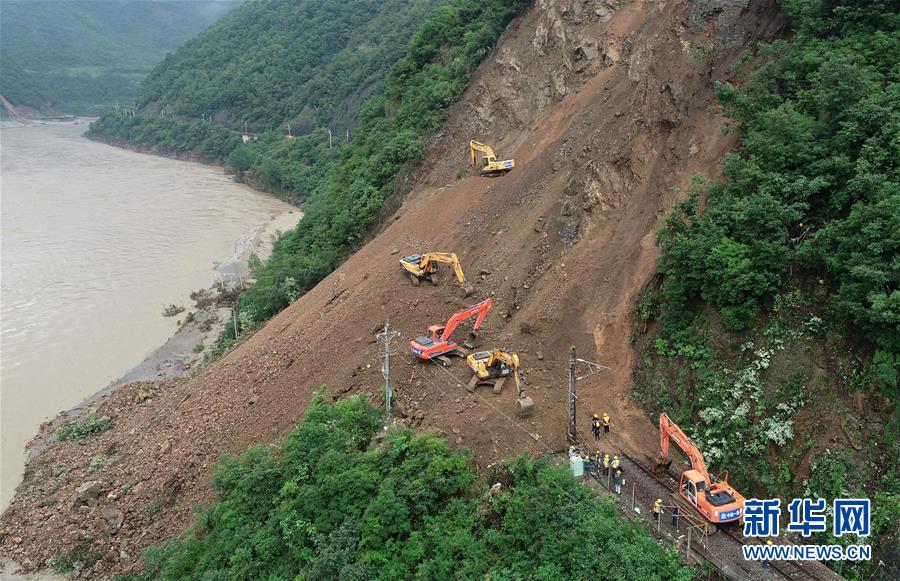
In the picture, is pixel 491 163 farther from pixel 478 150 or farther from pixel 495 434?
pixel 495 434

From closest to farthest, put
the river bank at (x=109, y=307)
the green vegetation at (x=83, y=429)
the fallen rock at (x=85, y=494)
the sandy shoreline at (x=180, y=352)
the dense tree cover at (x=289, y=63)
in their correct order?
1. the fallen rock at (x=85, y=494)
2. the river bank at (x=109, y=307)
3. the green vegetation at (x=83, y=429)
4. the sandy shoreline at (x=180, y=352)
5. the dense tree cover at (x=289, y=63)

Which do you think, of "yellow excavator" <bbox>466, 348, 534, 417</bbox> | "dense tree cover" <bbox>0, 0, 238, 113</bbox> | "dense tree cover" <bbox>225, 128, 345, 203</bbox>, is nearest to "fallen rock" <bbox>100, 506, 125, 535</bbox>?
"yellow excavator" <bbox>466, 348, 534, 417</bbox>

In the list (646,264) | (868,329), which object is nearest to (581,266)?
(646,264)

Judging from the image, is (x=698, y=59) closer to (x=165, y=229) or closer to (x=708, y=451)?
(x=708, y=451)

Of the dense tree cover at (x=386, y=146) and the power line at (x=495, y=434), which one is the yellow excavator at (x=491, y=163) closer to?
the dense tree cover at (x=386, y=146)

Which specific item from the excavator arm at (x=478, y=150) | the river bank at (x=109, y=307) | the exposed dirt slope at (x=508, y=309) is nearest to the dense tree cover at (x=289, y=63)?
the river bank at (x=109, y=307)

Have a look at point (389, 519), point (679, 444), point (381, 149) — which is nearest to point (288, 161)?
point (381, 149)
